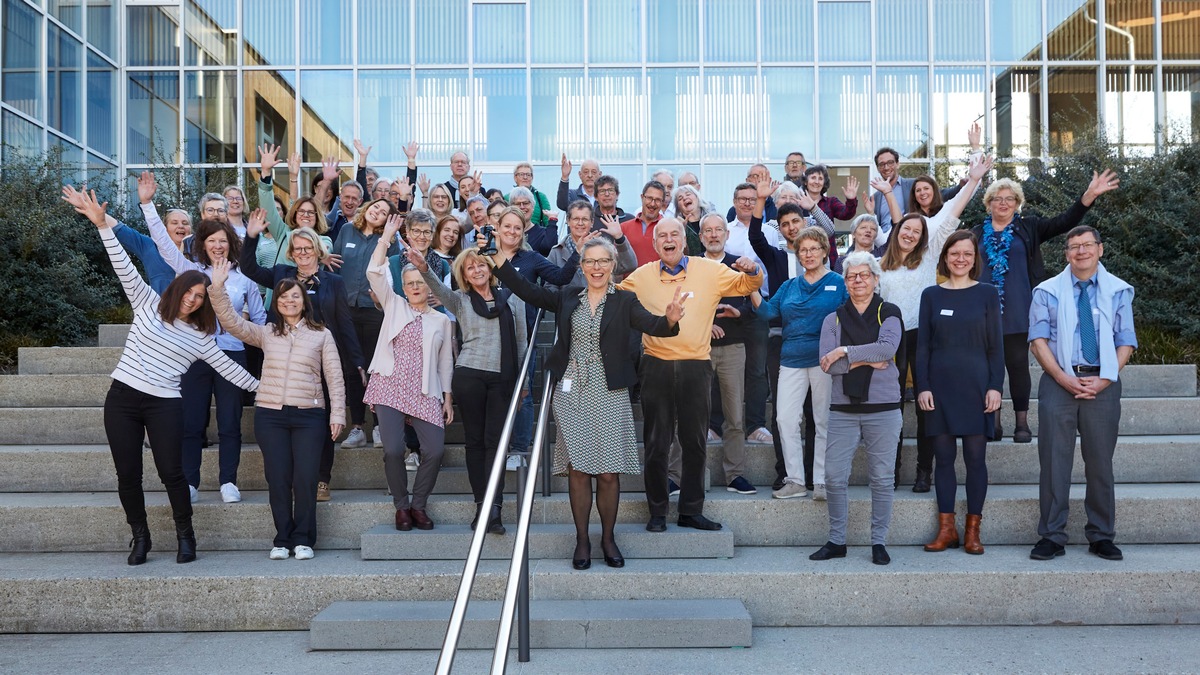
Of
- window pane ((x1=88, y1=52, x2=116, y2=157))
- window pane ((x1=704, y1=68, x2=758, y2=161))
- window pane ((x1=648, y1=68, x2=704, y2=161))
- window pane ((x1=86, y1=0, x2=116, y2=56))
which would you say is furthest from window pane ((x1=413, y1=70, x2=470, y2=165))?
window pane ((x1=86, y1=0, x2=116, y2=56))

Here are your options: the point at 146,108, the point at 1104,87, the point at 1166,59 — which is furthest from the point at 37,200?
the point at 1166,59

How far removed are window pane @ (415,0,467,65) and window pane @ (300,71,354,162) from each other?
1260 mm

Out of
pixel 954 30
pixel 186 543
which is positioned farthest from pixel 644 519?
pixel 954 30

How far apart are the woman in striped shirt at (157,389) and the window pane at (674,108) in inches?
395

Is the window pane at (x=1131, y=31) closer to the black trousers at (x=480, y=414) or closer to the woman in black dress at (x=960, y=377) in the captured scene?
the woman in black dress at (x=960, y=377)

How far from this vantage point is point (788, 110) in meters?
14.8

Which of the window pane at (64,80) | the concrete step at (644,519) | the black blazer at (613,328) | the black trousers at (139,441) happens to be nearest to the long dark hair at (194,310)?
the black trousers at (139,441)

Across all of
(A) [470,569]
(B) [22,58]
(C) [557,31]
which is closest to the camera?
(A) [470,569]

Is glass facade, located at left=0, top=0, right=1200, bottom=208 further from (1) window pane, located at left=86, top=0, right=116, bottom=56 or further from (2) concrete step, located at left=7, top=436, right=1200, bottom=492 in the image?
(2) concrete step, located at left=7, top=436, right=1200, bottom=492

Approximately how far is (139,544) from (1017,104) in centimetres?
1384

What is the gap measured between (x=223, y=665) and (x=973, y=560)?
12.8ft

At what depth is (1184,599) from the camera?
4.96m

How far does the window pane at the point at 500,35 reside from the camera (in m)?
14.9

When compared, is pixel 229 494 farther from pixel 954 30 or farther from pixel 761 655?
pixel 954 30
